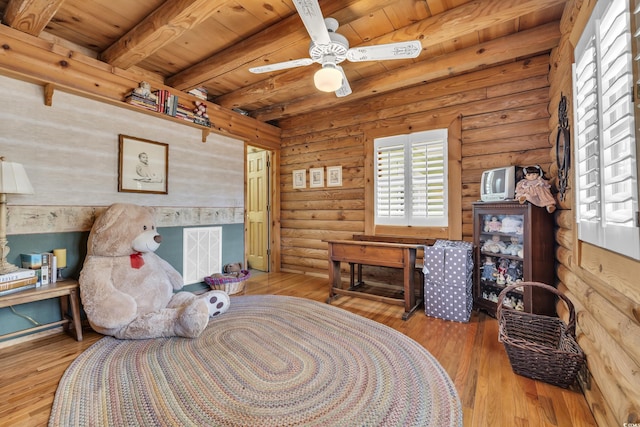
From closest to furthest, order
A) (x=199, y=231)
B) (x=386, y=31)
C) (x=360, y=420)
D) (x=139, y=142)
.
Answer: (x=360, y=420) < (x=386, y=31) < (x=139, y=142) < (x=199, y=231)

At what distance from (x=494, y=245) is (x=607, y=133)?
5.86 feet

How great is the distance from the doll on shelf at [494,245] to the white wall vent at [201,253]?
3.33 metres

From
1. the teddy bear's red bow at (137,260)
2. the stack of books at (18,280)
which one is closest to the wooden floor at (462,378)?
the stack of books at (18,280)

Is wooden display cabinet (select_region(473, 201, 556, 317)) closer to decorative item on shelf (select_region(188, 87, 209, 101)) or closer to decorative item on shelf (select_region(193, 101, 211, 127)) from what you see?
decorative item on shelf (select_region(193, 101, 211, 127))

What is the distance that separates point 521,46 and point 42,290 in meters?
4.58

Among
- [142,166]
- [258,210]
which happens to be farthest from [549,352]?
[258,210]

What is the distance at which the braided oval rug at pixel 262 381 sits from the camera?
1469mm

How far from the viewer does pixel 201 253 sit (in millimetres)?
3811

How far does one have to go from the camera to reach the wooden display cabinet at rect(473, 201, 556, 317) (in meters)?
2.48

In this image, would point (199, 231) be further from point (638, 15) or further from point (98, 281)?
point (638, 15)

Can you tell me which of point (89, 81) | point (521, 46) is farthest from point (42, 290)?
point (521, 46)

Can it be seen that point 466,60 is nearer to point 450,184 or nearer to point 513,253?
point 450,184

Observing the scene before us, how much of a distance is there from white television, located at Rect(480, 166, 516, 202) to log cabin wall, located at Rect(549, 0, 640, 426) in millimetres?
430

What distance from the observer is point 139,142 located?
3164 millimetres
